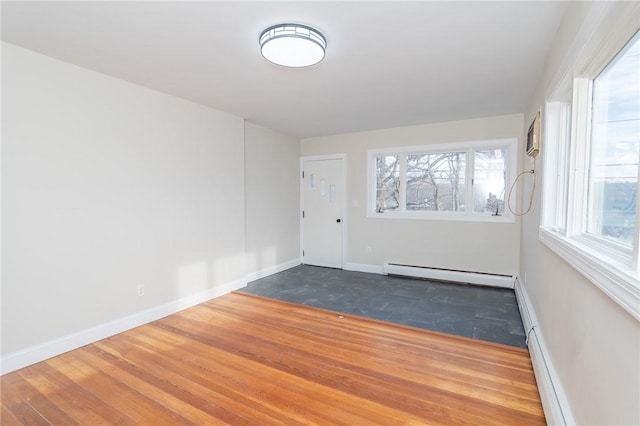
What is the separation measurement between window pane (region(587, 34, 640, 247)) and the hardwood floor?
1230 mm

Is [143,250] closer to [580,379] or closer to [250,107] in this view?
[250,107]

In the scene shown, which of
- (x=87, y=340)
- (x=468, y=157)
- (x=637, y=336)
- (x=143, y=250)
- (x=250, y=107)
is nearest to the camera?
(x=637, y=336)

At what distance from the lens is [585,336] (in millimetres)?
1291

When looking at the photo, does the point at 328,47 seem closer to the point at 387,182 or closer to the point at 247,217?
the point at 247,217

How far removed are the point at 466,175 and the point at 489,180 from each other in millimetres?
310

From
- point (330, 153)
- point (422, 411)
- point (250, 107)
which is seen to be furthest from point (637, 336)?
point (330, 153)

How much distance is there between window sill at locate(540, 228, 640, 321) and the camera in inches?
32.9

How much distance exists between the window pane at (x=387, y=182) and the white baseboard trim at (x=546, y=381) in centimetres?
267

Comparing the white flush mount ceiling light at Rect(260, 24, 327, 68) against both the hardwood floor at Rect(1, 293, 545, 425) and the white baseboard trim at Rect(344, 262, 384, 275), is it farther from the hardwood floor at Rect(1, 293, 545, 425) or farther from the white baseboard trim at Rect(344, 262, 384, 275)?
the white baseboard trim at Rect(344, 262, 384, 275)

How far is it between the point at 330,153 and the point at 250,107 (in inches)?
79.5

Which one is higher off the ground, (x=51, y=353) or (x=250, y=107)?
(x=250, y=107)

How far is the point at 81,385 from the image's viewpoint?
6.86 feet

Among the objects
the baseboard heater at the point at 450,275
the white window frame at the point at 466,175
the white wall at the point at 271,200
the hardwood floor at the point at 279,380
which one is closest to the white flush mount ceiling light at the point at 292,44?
the hardwood floor at the point at 279,380

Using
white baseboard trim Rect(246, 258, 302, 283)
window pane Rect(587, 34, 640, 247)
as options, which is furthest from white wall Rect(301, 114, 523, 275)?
window pane Rect(587, 34, 640, 247)
